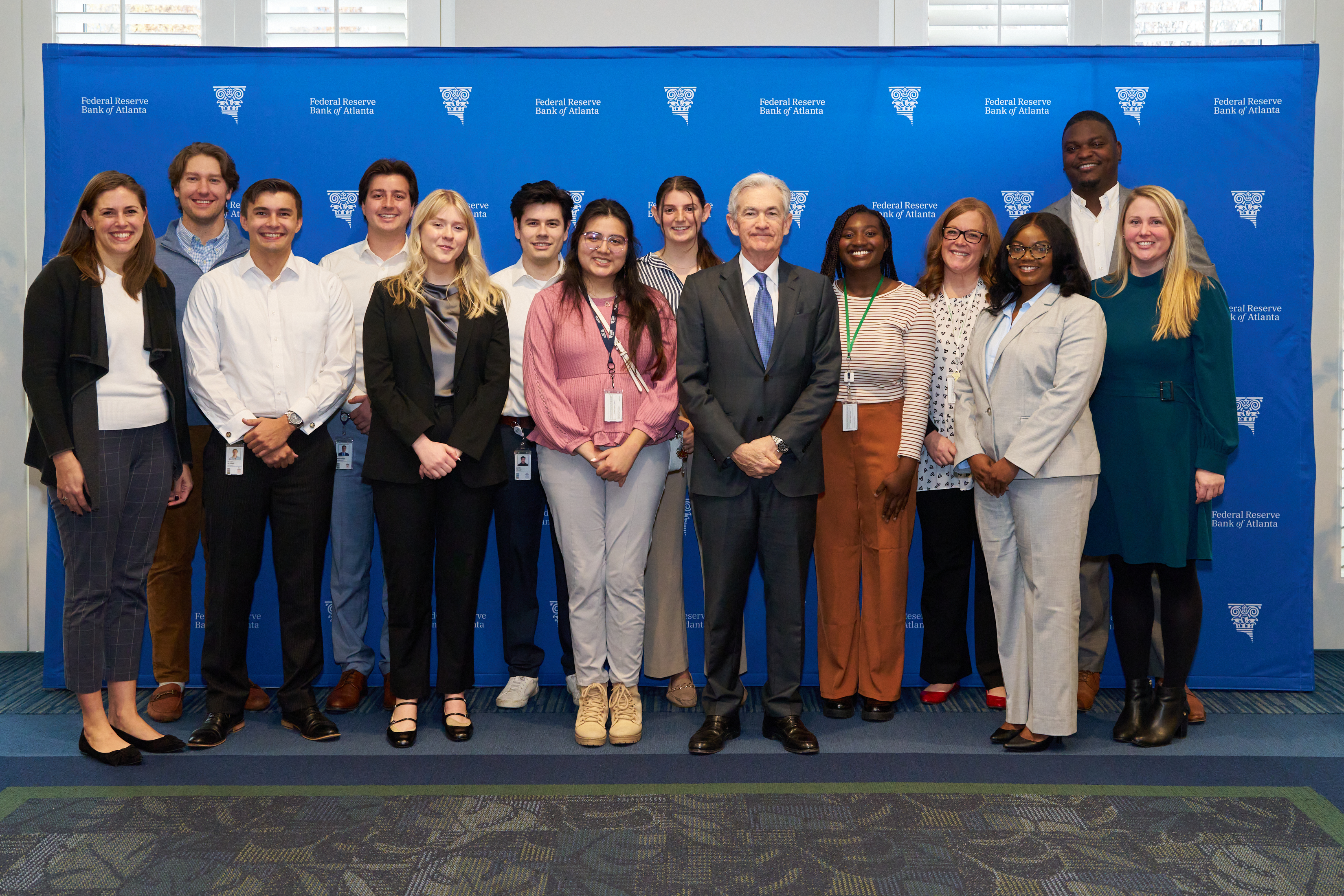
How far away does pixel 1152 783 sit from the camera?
8.89 ft

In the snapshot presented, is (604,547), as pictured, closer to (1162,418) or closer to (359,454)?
(359,454)

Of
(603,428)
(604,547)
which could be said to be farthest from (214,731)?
(603,428)

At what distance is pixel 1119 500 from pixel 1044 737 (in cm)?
80

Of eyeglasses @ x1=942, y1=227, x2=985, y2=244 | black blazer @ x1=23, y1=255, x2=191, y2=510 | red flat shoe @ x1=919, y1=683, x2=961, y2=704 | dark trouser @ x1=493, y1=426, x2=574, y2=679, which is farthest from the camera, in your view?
red flat shoe @ x1=919, y1=683, x2=961, y2=704

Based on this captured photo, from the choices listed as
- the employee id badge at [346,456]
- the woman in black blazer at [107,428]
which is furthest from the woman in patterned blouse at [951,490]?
the woman in black blazer at [107,428]

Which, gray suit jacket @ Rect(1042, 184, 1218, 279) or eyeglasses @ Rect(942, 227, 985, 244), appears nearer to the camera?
gray suit jacket @ Rect(1042, 184, 1218, 279)

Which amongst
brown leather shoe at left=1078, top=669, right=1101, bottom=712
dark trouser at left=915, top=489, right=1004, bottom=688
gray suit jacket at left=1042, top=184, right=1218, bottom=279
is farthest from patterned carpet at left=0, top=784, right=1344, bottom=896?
gray suit jacket at left=1042, top=184, right=1218, bottom=279

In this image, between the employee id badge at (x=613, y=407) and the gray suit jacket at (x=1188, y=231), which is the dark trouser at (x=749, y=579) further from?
the gray suit jacket at (x=1188, y=231)

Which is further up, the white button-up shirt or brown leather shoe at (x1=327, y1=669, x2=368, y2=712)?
the white button-up shirt

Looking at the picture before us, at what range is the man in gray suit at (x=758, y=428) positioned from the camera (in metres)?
2.91

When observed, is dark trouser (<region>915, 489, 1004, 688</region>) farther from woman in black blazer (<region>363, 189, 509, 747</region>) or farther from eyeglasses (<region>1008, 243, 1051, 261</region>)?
woman in black blazer (<region>363, 189, 509, 747</region>)

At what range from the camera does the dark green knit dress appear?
9.68ft

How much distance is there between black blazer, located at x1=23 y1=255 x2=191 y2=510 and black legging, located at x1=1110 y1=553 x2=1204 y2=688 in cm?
332

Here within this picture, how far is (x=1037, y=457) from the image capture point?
2805 mm
